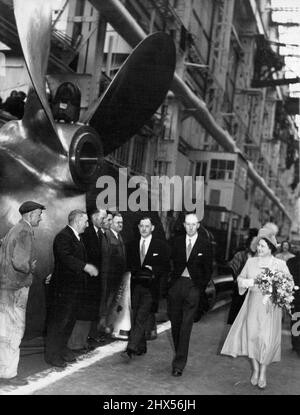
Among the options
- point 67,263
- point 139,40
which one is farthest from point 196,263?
point 139,40

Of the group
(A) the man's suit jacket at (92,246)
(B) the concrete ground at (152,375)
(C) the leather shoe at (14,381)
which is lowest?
(B) the concrete ground at (152,375)

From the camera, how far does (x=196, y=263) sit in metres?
5.54

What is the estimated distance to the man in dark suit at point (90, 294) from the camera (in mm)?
5562

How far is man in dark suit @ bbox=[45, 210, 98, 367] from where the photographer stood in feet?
16.2

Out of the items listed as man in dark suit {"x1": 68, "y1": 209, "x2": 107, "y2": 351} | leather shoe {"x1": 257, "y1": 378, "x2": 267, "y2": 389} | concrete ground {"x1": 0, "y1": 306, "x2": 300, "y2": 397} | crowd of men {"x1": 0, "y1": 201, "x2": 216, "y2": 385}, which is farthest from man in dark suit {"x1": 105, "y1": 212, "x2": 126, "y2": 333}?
leather shoe {"x1": 257, "y1": 378, "x2": 267, "y2": 389}

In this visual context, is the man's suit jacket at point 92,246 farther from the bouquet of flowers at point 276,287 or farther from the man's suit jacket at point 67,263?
the bouquet of flowers at point 276,287

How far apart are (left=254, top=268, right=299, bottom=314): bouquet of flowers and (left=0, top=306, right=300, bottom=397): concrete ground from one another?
2.75ft

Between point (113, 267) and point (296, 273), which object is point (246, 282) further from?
point (296, 273)

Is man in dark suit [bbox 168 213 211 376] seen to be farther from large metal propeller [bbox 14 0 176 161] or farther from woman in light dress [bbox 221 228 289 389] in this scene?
large metal propeller [bbox 14 0 176 161]

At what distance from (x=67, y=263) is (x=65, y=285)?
0.24 meters

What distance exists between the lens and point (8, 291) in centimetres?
438

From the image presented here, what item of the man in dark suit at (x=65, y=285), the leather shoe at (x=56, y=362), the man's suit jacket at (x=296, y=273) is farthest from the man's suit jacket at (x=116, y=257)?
the man's suit jacket at (x=296, y=273)

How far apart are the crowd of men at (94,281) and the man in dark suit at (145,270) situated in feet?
0.04
